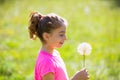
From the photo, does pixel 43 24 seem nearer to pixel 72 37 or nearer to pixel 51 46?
pixel 51 46

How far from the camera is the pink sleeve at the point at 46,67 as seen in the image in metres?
3.98

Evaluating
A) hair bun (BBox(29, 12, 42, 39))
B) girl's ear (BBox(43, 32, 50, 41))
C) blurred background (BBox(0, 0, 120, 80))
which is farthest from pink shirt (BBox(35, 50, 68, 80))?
blurred background (BBox(0, 0, 120, 80))

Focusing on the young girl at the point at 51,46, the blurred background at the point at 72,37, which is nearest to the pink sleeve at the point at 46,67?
the young girl at the point at 51,46

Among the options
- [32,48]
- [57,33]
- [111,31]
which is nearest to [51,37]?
[57,33]

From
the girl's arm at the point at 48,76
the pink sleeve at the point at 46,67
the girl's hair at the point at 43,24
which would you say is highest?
the girl's hair at the point at 43,24

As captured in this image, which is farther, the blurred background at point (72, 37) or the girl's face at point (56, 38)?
the blurred background at point (72, 37)

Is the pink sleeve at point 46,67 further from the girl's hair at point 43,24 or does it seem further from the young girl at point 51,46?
the girl's hair at point 43,24

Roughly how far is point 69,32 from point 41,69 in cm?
678

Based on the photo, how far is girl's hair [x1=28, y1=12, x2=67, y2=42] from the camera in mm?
4109

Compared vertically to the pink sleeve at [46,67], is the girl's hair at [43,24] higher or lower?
higher

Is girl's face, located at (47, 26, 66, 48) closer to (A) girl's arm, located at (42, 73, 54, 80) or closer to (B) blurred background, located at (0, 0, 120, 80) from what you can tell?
(A) girl's arm, located at (42, 73, 54, 80)

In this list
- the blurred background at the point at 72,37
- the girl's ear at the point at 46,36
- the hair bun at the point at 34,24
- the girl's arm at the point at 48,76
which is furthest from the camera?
the blurred background at the point at 72,37

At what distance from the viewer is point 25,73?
Result: 7156mm

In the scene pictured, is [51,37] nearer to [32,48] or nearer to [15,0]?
[32,48]
